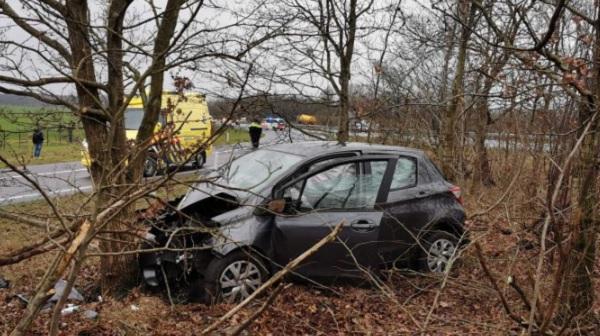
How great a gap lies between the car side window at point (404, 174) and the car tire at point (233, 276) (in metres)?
1.79

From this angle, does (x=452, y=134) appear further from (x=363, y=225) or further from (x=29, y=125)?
(x=29, y=125)

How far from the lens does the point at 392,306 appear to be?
5.18m

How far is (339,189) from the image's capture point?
573 cm

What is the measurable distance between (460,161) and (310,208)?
5.60m

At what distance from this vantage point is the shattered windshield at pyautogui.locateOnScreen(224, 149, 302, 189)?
225 inches

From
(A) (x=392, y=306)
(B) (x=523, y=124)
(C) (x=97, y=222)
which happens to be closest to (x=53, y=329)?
(C) (x=97, y=222)

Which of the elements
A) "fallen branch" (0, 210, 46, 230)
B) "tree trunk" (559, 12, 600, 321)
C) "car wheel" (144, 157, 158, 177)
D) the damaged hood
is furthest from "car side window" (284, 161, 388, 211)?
"fallen branch" (0, 210, 46, 230)

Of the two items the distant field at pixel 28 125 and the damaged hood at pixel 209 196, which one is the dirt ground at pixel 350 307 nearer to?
the damaged hood at pixel 209 196

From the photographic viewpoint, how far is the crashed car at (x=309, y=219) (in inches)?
206

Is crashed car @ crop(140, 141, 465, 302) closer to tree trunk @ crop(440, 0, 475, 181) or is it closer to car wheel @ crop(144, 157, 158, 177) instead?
car wheel @ crop(144, 157, 158, 177)

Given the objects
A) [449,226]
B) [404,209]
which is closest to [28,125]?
[404,209]

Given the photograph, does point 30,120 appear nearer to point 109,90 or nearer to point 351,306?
point 109,90

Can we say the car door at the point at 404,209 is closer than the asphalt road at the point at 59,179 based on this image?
No

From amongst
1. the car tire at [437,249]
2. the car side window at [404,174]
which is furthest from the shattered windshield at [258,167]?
the car tire at [437,249]
